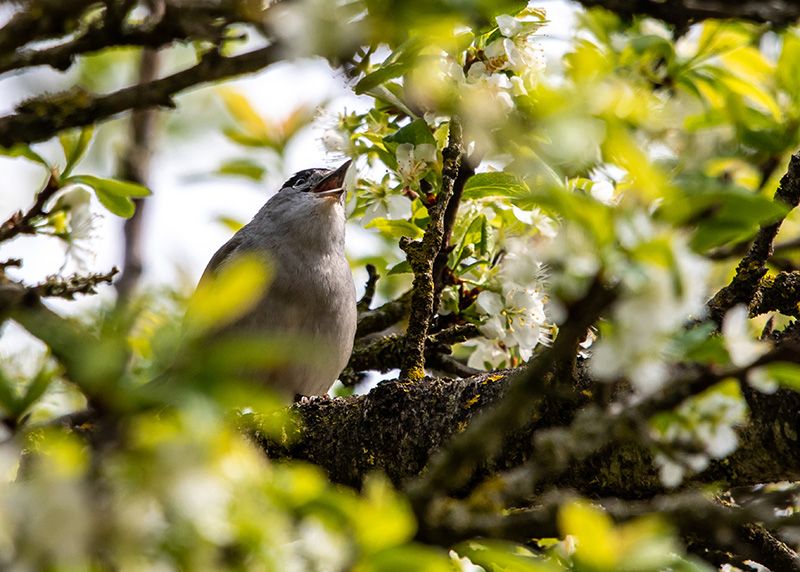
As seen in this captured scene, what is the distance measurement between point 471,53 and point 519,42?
0.22 meters

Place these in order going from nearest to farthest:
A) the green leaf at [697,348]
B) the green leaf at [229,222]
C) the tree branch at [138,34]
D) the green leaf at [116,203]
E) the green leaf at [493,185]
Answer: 1. the green leaf at [697,348]
2. the tree branch at [138,34]
3. the green leaf at [116,203]
4. the green leaf at [493,185]
5. the green leaf at [229,222]

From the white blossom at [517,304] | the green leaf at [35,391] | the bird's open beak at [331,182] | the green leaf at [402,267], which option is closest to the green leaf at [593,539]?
the green leaf at [35,391]

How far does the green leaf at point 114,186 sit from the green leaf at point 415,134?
1097 millimetres

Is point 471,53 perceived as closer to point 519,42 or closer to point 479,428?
point 519,42

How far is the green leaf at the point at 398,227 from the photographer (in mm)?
3771

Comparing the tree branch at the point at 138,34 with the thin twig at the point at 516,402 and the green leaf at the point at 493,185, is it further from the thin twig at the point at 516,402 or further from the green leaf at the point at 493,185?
the green leaf at the point at 493,185

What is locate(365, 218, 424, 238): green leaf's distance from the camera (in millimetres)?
3771

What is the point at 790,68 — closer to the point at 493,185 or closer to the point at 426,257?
the point at 493,185

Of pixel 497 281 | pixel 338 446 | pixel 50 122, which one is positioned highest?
pixel 50 122

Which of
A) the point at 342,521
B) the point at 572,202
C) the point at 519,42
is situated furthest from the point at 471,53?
the point at 342,521

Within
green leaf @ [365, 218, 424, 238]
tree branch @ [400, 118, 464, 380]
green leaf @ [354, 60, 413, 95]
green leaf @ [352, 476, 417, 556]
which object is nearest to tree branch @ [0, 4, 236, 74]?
green leaf @ [354, 60, 413, 95]

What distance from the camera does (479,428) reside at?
158cm

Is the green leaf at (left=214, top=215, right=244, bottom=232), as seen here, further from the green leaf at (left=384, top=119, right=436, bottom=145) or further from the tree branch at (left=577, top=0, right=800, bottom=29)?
the tree branch at (left=577, top=0, right=800, bottom=29)

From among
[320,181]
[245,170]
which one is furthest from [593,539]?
[320,181]
